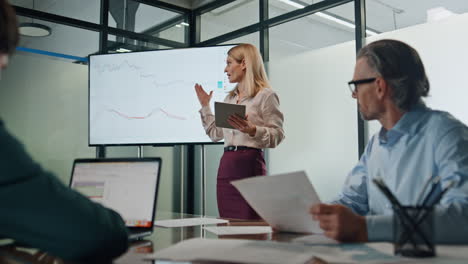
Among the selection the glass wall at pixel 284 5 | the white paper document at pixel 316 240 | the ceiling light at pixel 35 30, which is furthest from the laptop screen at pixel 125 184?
the ceiling light at pixel 35 30

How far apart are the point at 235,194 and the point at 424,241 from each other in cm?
173

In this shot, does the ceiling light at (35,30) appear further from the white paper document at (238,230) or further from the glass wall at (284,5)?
the white paper document at (238,230)

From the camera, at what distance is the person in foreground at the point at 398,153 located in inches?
36.3

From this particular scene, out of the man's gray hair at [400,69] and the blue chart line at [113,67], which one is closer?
the man's gray hair at [400,69]

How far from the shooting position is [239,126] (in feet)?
7.69

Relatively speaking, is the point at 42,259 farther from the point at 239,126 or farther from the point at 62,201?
the point at 239,126

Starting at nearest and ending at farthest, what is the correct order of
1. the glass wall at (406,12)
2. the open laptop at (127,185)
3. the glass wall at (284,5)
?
1. the open laptop at (127,185)
2. the glass wall at (406,12)
3. the glass wall at (284,5)

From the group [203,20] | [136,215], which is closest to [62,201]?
[136,215]

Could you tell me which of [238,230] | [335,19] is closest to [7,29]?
[238,230]

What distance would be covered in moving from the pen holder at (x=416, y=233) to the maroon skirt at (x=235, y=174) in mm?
1677

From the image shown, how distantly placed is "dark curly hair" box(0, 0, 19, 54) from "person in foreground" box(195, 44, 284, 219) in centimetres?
162

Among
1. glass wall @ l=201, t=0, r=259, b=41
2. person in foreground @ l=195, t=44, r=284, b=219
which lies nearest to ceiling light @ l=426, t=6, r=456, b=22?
person in foreground @ l=195, t=44, r=284, b=219

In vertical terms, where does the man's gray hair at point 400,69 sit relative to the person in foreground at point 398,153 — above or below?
above

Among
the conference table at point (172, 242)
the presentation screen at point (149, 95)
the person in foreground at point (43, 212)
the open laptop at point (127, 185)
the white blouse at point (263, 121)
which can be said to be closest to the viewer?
the person in foreground at point (43, 212)
